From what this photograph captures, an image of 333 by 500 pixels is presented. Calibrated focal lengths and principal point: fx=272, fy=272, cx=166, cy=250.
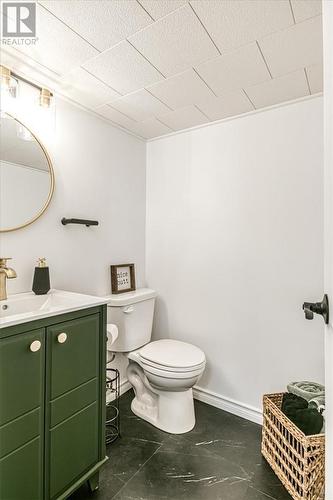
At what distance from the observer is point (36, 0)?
3.43 feet

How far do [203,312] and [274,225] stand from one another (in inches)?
32.9

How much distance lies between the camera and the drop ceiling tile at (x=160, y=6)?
1053 millimetres

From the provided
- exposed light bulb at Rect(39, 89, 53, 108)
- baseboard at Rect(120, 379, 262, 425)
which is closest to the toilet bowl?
baseboard at Rect(120, 379, 262, 425)

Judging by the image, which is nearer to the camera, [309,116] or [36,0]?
[36,0]

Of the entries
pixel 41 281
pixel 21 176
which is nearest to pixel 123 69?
pixel 21 176

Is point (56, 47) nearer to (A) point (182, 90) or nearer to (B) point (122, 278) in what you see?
(A) point (182, 90)

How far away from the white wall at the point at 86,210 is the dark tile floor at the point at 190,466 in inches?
39.3

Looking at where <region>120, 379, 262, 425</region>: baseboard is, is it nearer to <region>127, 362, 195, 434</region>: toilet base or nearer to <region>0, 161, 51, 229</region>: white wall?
<region>127, 362, 195, 434</region>: toilet base

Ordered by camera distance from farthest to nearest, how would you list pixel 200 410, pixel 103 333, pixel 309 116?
pixel 200 410
pixel 309 116
pixel 103 333

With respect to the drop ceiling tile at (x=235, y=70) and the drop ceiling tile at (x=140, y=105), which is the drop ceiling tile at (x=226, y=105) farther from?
the drop ceiling tile at (x=140, y=105)

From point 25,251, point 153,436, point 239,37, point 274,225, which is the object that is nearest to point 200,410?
point 153,436

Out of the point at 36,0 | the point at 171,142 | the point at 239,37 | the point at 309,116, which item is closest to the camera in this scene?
the point at 36,0

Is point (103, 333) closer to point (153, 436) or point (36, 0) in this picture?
point (153, 436)

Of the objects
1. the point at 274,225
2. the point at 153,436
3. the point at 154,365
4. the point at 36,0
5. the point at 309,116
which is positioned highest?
the point at 36,0
